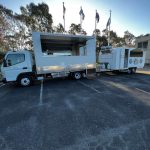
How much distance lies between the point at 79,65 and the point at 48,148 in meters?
7.67

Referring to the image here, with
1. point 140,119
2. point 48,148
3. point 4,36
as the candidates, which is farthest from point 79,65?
point 4,36

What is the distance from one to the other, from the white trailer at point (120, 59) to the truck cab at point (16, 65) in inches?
303

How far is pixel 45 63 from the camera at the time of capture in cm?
869

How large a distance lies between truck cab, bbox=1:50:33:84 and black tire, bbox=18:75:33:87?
7 centimetres

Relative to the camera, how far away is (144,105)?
4977 mm

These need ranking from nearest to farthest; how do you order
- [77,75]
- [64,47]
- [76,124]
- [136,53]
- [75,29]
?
[76,124], [77,75], [64,47], [136,53], [75,29]

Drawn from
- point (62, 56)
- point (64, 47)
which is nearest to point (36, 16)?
point (64, 47)

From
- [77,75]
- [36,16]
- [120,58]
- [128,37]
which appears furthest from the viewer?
[128,37]

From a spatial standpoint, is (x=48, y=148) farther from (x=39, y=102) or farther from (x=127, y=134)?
(x=39, y=102)

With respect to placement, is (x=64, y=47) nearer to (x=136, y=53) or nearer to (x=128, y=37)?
(x=136, y=53)

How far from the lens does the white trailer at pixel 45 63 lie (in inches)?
317

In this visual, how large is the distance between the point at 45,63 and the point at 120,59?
7.76 m

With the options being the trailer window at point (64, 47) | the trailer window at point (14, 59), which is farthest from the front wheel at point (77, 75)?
the trailer window at point (14, 59)

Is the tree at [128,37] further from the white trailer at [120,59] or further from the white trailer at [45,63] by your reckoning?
the white trailer at [45,63]
